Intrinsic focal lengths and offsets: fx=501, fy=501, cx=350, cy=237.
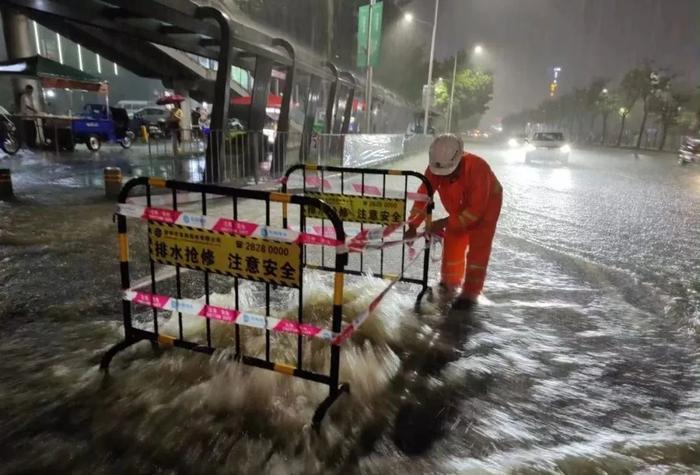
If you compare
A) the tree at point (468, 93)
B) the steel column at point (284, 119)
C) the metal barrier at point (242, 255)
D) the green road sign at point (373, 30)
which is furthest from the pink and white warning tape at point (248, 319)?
the tree at point (468, 93)

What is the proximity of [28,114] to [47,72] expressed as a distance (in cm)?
255

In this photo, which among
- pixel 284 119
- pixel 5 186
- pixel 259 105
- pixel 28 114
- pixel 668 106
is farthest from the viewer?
pixel 668 106

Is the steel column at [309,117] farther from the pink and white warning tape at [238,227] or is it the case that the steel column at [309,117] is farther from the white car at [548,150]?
the white car at [548,150]

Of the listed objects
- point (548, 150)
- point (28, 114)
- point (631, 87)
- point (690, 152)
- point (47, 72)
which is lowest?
point (548, 150)

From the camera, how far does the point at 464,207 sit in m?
4.91

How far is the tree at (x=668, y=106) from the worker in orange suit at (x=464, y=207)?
61630 mm

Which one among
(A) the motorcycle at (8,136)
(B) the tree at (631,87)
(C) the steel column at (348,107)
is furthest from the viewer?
(B) the tree at (631,87)

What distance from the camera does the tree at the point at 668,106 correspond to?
5534 cm

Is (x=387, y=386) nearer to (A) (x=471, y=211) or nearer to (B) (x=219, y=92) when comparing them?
(A) (x=471, y=211)

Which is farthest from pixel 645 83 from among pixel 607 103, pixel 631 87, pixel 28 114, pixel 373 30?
pixel 28 114

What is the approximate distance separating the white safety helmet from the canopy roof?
1555 cm

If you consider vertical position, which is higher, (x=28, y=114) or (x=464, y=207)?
(x=28, y=114)

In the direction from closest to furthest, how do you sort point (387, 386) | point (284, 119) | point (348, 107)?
1. point (387, 386)
2. point (284, 119)
3. point (348, 107)

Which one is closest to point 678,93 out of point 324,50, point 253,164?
point 324,50
